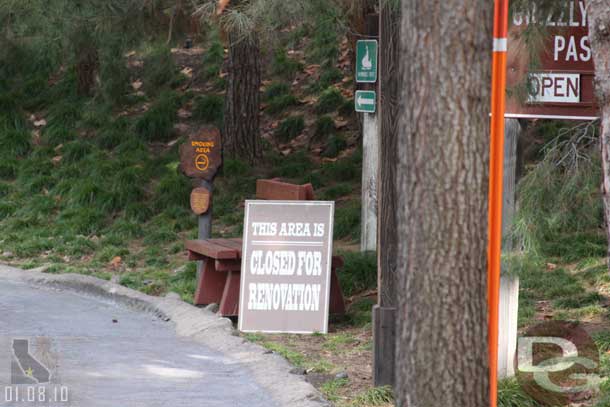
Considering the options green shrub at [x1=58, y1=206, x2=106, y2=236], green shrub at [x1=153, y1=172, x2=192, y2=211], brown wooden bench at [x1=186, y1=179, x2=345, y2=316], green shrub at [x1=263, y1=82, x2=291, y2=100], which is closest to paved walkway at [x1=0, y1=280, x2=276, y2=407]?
brown wooden bench at [x1=186, y1=179, x2=345, y2=316]

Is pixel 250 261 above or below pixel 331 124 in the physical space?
below

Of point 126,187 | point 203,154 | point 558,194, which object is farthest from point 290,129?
point 558,194

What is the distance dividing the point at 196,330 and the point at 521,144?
3214mm

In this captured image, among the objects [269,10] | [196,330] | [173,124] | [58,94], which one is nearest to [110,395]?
[196,330]

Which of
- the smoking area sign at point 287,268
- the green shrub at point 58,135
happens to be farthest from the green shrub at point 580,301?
the green shrub at point 58,135

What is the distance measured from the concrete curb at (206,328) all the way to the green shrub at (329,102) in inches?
248

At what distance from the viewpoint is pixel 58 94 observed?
18516mm

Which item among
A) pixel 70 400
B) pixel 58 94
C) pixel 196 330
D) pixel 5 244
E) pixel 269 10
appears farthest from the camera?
pixel 58 94

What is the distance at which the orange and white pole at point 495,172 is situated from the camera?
480 cm

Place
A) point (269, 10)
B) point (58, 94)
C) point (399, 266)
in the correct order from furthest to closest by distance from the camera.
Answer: point (58, 94) → point (269, 10) → point (399, 266)

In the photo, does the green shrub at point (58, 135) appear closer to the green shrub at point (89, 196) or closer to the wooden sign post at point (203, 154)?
the green shrub at point (89, 196)

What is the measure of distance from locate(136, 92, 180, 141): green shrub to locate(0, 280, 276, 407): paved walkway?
6.96 metres

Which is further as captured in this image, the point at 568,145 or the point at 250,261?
the point at 250,261

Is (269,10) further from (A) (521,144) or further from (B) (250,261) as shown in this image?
(A) (521,144)
